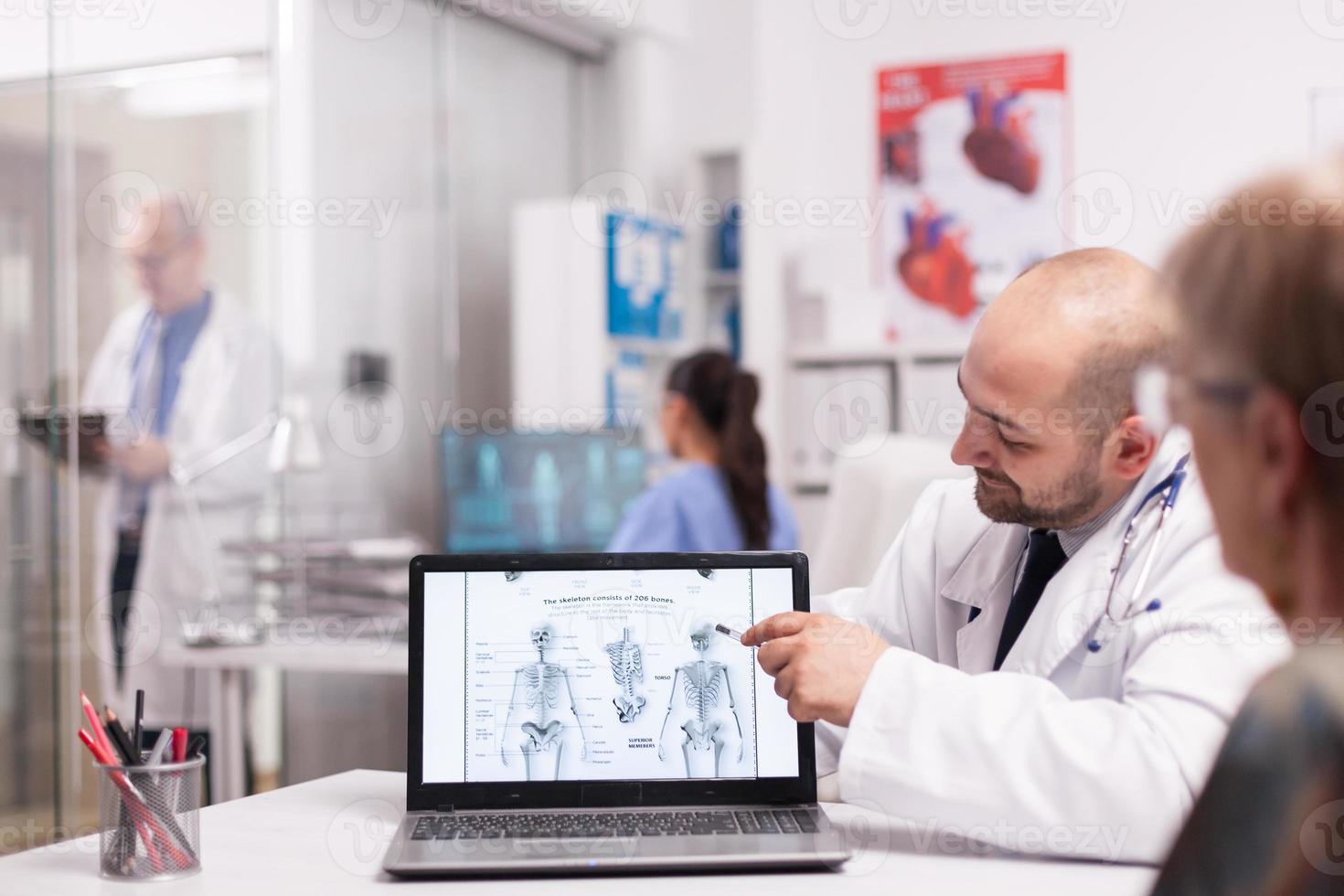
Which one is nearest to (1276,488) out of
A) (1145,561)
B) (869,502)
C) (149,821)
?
(1145,561)

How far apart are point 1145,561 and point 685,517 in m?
2.14

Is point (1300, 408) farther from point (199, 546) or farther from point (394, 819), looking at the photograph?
point (199, 546)

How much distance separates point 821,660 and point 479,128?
3734mm

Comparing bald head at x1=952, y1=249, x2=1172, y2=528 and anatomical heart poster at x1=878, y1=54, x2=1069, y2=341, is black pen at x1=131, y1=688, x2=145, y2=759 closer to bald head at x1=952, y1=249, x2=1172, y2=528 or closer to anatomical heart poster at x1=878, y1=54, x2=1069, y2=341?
bald head at x1=952, y1=249, x2=1172, y2=528

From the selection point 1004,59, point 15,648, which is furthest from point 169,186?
point 1004,59

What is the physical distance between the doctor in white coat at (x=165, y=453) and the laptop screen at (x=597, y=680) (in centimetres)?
198

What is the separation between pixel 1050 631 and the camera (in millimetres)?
1301

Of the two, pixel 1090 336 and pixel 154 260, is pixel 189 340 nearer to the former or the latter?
pixel 154 260

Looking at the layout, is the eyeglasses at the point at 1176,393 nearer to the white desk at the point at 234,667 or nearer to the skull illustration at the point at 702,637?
the skull illustration at the point at 702,637

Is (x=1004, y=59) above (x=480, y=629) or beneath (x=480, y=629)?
above

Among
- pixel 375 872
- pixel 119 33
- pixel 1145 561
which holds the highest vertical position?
pixel 119 33

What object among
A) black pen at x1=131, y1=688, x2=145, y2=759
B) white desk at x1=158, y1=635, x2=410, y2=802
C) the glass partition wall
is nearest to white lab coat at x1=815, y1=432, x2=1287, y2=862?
black pen at x1=131, y1=688, x2=145, y2=759

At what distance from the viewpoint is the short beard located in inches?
52.7

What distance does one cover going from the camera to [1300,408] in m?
0.59
